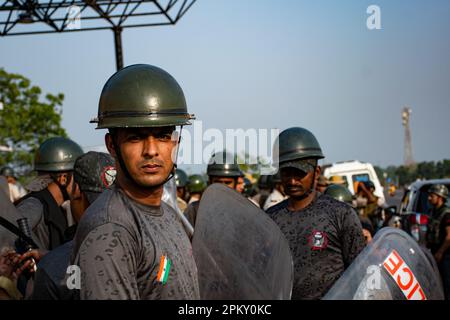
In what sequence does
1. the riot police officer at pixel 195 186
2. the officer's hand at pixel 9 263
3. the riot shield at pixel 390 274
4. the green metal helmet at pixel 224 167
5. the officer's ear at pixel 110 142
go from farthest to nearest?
the riot police officer at pixel 195 186, the green metal helmet at pixel 224 167, the officer's hand at pixel 9 263, the officer's ear at pixel 110 142, the riot shield at pixel 390 274

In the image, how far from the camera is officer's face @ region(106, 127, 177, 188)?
2400 mm

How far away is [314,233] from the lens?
428 centimetres

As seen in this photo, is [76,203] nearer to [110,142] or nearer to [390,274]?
[110,142]

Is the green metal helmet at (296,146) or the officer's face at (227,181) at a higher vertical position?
the green metal helmet at (296,146)

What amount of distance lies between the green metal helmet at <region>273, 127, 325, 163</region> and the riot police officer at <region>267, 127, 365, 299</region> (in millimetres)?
146

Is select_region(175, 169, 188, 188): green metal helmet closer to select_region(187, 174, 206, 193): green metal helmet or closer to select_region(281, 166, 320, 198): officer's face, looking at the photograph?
select_region(187, 174, 206, 193): green metal helmet

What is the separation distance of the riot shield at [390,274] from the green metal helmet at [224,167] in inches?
199

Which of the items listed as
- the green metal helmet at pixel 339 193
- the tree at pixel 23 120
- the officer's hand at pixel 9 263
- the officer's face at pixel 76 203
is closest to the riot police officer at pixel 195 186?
the green metal helmet at pixel 339 193

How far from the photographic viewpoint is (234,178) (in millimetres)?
7422

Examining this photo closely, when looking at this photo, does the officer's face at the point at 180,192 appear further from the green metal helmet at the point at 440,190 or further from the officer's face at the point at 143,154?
the officer's face at the point at 143,154

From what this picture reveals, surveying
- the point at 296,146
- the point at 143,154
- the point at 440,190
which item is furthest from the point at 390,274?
the point at 440,190

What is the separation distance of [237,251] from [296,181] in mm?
2416

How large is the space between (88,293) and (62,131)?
2784cm

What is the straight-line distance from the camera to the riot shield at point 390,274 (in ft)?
6.78
